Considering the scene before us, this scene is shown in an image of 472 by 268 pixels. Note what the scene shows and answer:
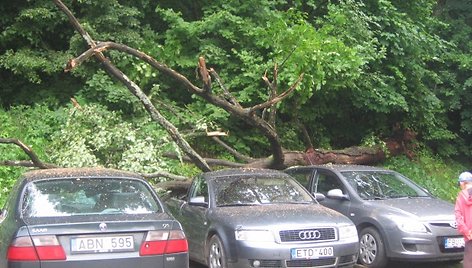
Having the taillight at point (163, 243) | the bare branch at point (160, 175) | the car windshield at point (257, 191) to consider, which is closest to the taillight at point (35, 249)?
the taillight at point (163, 243)

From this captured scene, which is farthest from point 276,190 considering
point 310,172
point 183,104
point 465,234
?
point 183,104

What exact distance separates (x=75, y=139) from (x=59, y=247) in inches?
237

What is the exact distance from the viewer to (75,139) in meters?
10.7

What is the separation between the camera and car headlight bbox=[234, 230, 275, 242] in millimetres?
6984

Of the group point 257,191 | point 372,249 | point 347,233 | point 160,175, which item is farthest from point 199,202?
point 372,249

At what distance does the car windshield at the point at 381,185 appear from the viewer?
941 cm

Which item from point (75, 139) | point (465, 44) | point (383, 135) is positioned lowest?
point (383, 135)

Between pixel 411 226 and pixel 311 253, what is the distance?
6.63 feet

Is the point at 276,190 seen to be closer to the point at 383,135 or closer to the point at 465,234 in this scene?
the point at 465,234

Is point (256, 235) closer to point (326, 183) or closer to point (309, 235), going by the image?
point (309, 235)

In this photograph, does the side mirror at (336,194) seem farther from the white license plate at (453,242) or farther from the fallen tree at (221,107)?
the fallen tree at (221,107)

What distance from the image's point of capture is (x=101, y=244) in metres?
5.03

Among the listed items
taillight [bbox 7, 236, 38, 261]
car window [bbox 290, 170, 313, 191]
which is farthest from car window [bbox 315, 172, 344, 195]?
taillight [bbox 7, 236, 38, 261]

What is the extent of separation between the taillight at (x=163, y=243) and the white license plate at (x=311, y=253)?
6.40ft
